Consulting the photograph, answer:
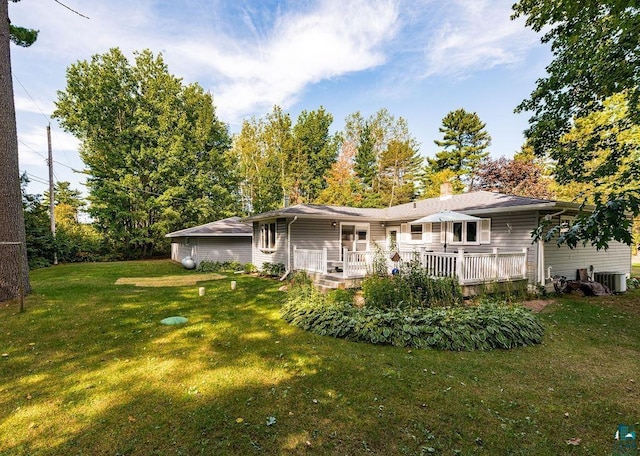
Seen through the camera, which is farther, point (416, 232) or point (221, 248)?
point (221, 248)

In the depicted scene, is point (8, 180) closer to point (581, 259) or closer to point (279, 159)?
point (581, 259)

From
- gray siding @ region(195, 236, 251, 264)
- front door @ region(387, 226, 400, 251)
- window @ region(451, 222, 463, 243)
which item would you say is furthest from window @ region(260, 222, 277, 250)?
window @ region(451, 222, 463, 243)

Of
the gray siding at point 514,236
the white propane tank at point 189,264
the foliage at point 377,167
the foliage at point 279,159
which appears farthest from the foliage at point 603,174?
the foliage at point 279,159

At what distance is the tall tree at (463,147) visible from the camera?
97.6 ft

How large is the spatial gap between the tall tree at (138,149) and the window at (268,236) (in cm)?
1243

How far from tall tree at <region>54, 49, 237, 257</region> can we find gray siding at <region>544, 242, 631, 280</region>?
75.5 ft

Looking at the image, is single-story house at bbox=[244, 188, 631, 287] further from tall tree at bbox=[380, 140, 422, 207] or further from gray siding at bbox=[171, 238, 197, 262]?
tall tree at bbox=[380, 140, 422, 207]

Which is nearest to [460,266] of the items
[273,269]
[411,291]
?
[411,291]

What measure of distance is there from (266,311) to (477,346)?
455cm

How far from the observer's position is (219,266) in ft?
54.3

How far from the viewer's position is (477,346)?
4.93 m

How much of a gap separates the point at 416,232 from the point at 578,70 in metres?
7.30

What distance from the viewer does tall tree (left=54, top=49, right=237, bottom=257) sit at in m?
23.0

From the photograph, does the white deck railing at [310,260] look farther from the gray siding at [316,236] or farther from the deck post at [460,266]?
the deck post at [460,266]
